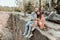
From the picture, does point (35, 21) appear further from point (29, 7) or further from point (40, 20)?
point (29, 7)

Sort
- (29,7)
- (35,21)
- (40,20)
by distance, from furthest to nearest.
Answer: (29,7) → (35,21) → (40,20)

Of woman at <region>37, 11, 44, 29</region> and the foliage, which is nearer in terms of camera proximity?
woman at <region>37, 11, 44, 29</region>

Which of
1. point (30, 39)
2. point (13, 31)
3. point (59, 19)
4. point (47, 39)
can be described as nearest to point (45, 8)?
point (13, 31)

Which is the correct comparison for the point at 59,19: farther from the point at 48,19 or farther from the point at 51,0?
the point at 51,0

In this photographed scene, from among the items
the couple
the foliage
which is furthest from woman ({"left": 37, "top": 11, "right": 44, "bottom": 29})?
the foliage

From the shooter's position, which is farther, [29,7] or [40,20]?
[29,7]

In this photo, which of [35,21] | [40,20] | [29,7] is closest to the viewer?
[40,20]

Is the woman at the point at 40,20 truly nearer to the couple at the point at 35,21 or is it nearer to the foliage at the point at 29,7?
the couple at the point at 35,21

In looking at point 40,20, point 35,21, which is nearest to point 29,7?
point 35,21

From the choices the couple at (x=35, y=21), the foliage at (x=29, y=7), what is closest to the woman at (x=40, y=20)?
the couple at (x=35, y=21)

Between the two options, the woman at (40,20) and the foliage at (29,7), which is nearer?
the woman at (40,20)

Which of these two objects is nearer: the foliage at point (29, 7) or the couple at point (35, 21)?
the couple at point (35, 21)

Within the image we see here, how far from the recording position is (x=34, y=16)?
5926 millimetres

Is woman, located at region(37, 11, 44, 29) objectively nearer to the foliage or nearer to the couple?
the couple
